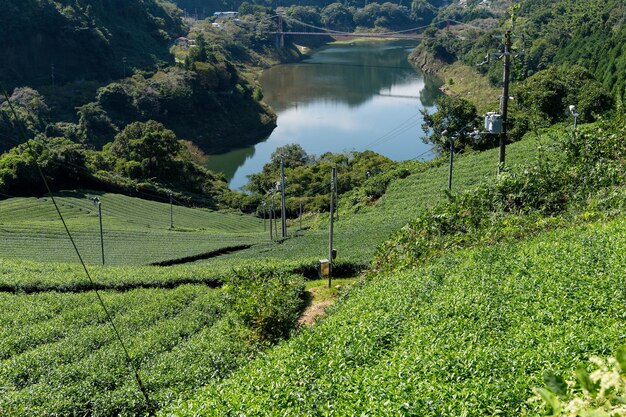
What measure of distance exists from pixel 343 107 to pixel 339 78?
2072cm

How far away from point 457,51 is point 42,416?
99219 millimetres

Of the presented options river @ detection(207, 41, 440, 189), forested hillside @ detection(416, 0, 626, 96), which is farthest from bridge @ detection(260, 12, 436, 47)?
forested hillside @ detection(416, 0, 626, 96)

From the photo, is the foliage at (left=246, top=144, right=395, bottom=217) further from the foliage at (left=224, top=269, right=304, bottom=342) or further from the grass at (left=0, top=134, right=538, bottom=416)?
the foliage at (left=224, top=269, right=304, bottom=342)

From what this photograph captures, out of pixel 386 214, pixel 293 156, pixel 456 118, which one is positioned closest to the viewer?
pixel 386 214

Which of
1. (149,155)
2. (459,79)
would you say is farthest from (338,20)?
(149,155)

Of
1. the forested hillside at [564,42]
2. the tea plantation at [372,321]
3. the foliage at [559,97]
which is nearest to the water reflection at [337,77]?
the forested hillside at [564,42]

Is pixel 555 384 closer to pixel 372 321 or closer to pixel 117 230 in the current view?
pixel 372 321

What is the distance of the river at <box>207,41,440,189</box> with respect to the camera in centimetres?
6372

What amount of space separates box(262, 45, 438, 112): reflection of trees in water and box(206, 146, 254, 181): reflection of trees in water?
17.6 metres

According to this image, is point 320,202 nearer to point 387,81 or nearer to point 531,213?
point 531,213

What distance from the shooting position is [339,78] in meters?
99.4

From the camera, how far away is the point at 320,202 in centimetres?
4516

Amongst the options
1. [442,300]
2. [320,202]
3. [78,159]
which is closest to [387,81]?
[320,202]

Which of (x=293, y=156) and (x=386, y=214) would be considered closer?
(x=386, y=214)
